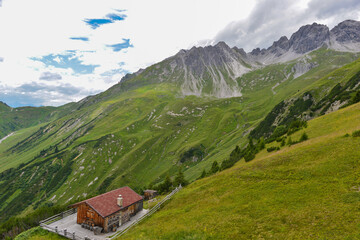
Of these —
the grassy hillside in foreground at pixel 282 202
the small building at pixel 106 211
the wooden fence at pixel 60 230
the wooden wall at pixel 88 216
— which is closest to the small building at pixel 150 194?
the small building at pixel 106 211

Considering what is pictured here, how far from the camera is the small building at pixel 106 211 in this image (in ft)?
122

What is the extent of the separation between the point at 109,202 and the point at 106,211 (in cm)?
315

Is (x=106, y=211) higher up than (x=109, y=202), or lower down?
lower down

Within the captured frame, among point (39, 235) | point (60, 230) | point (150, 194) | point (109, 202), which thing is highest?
point (109, 202)

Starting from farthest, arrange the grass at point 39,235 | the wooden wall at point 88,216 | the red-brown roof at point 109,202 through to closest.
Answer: the red-brown roof at point 109,202
the wooden wall at point 88,216
the grass at point 39,235

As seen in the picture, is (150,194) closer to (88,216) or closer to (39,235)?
(88,216)

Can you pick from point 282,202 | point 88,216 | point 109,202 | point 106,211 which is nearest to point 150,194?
point 109,202

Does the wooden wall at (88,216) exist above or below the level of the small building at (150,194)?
above

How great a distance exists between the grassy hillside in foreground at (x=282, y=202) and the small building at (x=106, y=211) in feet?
36.9

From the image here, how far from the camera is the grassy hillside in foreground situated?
17969 millimetres

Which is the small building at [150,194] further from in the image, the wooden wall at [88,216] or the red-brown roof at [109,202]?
the wooden wall at [88,216]

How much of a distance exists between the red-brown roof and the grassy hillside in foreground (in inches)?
456

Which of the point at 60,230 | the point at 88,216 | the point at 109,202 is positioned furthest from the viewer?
the point at 109,202

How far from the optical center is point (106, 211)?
37875mm
